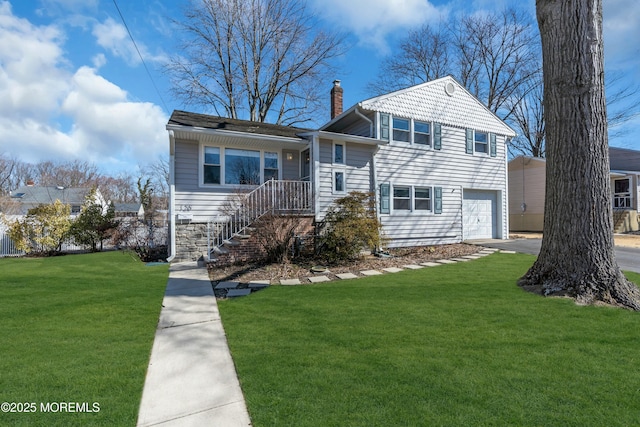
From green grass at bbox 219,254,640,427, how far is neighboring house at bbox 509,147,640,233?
53.3 ft

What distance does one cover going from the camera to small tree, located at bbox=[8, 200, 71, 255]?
1039cm

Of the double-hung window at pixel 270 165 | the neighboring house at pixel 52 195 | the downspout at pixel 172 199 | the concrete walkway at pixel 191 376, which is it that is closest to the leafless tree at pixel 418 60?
the double-hung window at pixel 270 165

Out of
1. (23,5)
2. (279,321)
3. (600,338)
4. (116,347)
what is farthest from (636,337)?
(23,5)

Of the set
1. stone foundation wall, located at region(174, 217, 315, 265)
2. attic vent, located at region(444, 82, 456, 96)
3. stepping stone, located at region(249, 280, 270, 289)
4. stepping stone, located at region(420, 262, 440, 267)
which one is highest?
attic vent, located at region(444, 82, 456, 96)

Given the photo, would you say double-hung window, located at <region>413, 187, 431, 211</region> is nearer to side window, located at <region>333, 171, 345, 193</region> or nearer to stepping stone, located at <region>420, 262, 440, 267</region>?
side window, located at <region>333, 171, 345, 193</region>

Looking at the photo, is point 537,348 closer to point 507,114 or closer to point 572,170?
point 572,170

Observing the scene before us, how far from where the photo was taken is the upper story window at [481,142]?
12.8 meters

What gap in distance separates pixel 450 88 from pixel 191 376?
13.2m

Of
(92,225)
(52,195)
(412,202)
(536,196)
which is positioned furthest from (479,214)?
(52,195)

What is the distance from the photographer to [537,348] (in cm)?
285

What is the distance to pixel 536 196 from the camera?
57.6 feet

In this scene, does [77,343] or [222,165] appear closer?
[77,343]

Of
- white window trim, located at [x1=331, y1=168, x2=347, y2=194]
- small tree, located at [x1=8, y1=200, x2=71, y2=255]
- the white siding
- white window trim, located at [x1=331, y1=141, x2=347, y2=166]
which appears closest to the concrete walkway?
white window trim, located at [x1=331, y1=168, x2=347, y2=194]

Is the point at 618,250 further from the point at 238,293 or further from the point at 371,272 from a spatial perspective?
the point at 238,293
